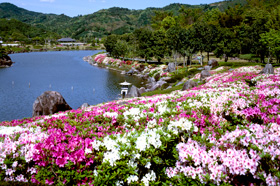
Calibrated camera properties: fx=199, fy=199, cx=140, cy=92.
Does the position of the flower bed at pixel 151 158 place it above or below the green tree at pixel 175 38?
below

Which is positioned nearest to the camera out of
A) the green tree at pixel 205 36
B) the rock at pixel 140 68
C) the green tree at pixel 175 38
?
the green tree at pixel 205 36

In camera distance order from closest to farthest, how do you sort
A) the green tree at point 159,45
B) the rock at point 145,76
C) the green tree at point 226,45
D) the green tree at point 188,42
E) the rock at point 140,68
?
Result: 1. the green tree at point 226,45
2. the green tree at point 188,42
3. the rock at point 145,76
4. the rock at point 140,68
5. the green tree at point 159,45

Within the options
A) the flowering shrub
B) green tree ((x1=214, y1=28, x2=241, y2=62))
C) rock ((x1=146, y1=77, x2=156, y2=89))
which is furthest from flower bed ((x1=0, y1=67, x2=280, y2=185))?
the flowering shrub

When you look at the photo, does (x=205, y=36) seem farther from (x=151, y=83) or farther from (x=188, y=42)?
(x=151, y=83)

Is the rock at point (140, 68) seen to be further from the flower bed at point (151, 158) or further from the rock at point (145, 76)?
the flower bed at point (151, 158)

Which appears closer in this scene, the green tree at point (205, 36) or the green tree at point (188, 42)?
the green tree at point (205, 36)

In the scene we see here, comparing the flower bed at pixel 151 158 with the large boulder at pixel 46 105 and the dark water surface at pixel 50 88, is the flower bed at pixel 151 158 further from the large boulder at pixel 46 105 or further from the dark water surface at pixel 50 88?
the dark water surface at pixel 50 88

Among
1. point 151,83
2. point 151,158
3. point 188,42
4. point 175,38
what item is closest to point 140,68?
point 175,38

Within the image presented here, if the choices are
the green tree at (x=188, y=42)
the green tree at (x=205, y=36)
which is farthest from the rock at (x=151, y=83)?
the green tree at (x=205, y=36)

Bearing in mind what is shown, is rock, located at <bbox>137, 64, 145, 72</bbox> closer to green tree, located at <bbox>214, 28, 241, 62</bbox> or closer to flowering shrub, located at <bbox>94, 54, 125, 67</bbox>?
flowering shrub, located at <bbox>94, 54, 125, 67</bbox>

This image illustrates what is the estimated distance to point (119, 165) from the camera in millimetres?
5129

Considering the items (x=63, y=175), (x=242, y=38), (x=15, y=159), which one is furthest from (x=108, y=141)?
(x=242, y=38)

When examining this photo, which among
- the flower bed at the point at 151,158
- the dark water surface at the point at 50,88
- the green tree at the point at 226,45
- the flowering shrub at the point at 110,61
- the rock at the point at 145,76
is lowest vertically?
the dark water surface at the point at 50,88

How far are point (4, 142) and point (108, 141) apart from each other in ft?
10.9
